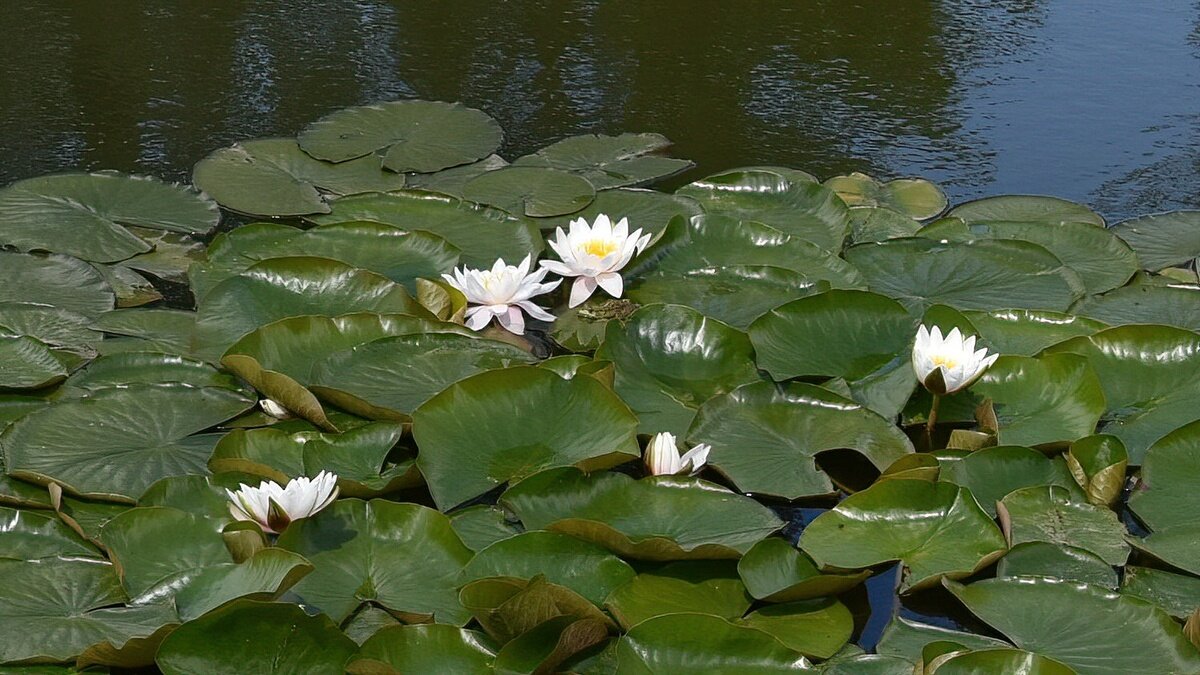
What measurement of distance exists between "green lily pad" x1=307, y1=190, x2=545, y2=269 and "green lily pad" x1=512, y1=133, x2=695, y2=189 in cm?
39

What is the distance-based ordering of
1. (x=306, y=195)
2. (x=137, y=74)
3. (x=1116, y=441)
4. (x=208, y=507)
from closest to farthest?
(x=208, y=507) < (x=1116, y=441) < (x=306, y=195) < (x=137, y=74)

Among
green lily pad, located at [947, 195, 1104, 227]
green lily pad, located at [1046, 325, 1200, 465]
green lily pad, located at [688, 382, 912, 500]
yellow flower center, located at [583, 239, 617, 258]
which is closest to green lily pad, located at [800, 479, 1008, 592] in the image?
green lily pad, located at [688, 382, 912, 500]

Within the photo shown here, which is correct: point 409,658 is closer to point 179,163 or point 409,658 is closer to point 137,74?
point 179,163

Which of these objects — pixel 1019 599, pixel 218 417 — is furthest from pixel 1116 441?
pixel 218 417

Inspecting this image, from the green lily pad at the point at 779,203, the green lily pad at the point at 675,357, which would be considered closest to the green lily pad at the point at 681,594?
the green lily pad at the point at 675,357

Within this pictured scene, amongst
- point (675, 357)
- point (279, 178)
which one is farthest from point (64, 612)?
point (279, 178)

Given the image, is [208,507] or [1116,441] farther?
[1116,441]

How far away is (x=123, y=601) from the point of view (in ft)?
5.49

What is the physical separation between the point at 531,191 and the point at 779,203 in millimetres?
615

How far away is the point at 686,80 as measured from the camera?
155 inches

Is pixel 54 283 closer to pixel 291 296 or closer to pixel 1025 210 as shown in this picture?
pixel 291 296

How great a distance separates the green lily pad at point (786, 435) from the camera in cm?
198

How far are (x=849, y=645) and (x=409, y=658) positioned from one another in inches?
23.9

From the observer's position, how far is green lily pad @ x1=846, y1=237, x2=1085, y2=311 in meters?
2.49
